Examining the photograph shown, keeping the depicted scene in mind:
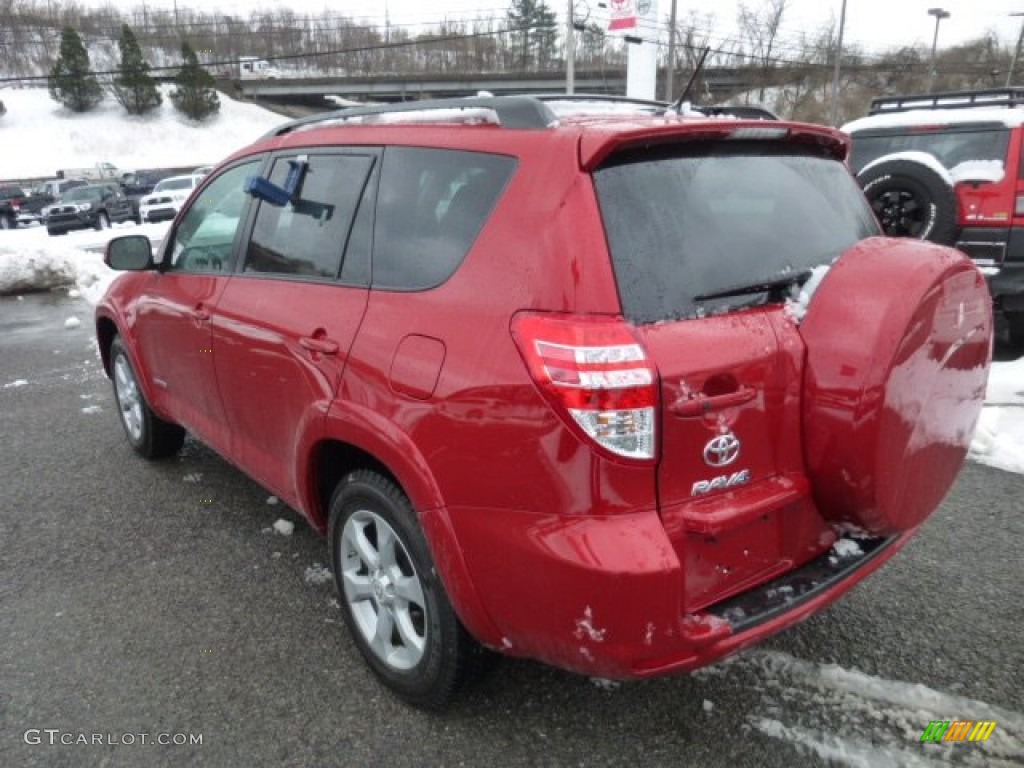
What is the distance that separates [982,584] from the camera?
3139mm

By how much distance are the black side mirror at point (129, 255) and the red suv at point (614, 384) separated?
1.71m

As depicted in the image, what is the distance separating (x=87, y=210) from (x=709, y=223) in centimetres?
2646

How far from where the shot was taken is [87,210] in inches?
947

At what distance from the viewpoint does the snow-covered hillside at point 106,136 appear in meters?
53.4

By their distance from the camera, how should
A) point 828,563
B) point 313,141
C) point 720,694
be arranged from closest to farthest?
point 828,563 → point 720,694 → point 313,141

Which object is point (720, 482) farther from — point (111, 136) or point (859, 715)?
point (111, 136)

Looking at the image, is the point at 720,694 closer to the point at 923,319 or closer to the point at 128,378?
the point at 923,319

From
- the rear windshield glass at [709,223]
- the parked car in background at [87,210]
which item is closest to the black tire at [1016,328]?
the rear windshield glass at [709,223]

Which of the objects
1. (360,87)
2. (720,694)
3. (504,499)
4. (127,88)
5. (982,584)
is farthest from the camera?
(360,87)

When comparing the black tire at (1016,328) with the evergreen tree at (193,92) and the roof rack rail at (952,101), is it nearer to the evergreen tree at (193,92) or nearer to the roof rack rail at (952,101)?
the roof rack rail at (952,101)

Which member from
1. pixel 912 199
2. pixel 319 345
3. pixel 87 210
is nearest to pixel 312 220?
pixel 319 345

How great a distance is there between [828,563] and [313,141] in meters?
2.33

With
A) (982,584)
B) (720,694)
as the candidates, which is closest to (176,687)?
(720,694)

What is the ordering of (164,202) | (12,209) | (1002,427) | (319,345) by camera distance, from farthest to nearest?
(12,209)
(164,202)
(1002,427)
(319,345)
